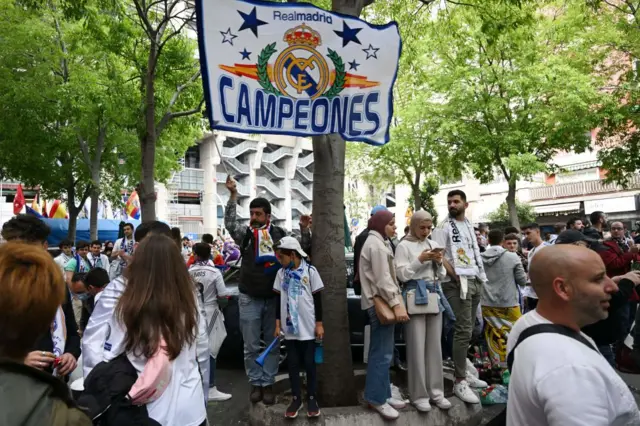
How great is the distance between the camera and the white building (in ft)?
190

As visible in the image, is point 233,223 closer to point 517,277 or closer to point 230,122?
point 230,122

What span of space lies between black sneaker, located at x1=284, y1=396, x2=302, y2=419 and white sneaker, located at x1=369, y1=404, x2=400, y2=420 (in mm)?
662

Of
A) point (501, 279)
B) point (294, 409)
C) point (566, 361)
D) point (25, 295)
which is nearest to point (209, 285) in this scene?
point (294, 409)

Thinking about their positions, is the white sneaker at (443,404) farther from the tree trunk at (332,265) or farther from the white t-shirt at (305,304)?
the white t-shirt at (305,304)

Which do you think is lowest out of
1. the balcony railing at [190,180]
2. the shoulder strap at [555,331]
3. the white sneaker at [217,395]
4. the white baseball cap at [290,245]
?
the white sneaker at [217,395]

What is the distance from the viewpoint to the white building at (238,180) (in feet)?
190

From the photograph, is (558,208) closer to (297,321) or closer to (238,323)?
(238,323)

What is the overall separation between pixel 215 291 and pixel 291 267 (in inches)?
47.5

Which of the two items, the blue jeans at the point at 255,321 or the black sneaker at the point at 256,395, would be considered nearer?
the black sneaker at the point at 256,395

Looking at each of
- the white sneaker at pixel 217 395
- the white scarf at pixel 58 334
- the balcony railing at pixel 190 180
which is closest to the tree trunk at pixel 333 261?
the white sneaker at pixel 217 395

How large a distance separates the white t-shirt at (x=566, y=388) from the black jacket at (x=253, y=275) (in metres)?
3.45

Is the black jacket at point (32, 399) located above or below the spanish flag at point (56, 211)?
below

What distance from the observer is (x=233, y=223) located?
208 inches

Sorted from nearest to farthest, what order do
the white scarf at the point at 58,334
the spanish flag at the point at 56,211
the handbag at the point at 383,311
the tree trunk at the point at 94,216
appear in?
1. the white scarf at the point at 58,334
2. the handbag at the point at 383,311
3. the tree trunk at the point at 94,216
4. the spanish flag at the point at 56,211
